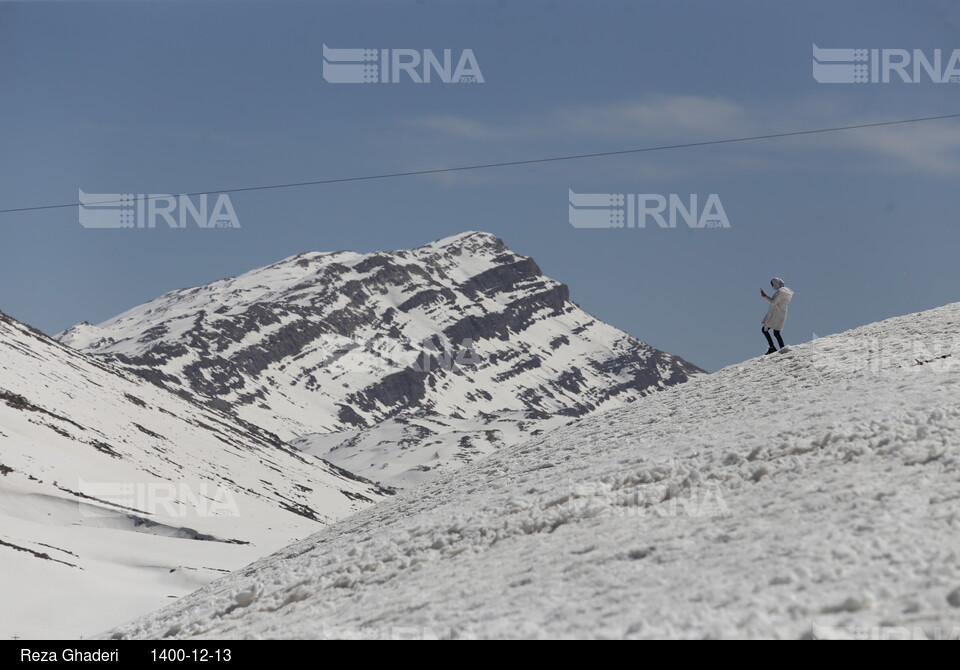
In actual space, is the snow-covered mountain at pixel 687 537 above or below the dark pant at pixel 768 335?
below

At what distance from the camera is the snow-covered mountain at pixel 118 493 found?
139 feet

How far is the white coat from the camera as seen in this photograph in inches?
1156

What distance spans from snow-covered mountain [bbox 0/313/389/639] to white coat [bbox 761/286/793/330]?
79.5 ft

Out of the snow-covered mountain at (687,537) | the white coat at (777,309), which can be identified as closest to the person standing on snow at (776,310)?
the white coat at (777,309)

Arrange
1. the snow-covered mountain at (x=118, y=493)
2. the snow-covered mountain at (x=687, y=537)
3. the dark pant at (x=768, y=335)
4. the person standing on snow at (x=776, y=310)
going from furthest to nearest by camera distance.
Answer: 1. the snow-covered mountain at (x=118, y=493)
2. the dark pant at (x=768, y=335)
3. the person standing on snow at (x=776, y=310)
4. the snow-covered mountain at (x=687, y=537)

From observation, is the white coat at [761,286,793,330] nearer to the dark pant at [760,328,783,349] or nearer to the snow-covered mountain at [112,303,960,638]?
the dark pant at [760,328,783,349]

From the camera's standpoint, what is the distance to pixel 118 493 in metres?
84.6

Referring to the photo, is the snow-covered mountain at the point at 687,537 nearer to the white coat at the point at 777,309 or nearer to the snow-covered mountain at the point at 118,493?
the white coat at the point at 777,309

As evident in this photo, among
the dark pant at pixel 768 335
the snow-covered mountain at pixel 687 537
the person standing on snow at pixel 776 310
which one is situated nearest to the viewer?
the snow-covered mountain at pixel 687 537

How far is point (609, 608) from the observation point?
13.4m

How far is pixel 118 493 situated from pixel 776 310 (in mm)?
68876

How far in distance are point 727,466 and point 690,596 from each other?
6.71 m

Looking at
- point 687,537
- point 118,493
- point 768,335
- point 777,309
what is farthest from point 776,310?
point 118,493
